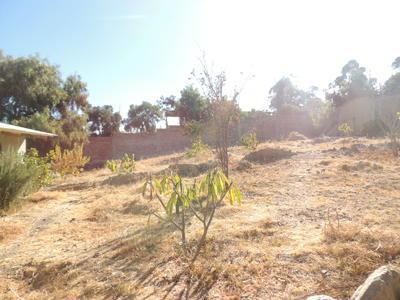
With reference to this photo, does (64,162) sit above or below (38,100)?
below

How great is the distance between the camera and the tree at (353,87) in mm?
25094

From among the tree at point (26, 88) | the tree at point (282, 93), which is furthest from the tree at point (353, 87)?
the tree at point (26, 88)

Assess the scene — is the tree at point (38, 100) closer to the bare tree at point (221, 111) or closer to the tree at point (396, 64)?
the bare tree at point (221, 111)

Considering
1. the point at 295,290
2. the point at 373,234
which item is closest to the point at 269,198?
the point at 373,234

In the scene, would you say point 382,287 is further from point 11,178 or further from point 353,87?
point 353,87

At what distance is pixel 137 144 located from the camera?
66.4 ft

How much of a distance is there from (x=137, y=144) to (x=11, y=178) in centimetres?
1400

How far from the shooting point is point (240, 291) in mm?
2902

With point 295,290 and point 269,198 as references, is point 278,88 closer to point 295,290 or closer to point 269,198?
point 269,198

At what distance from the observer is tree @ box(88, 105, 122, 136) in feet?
84.8

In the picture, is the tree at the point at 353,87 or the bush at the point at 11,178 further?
the tree at the point at 353,87

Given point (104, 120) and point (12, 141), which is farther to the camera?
point (104, 120)

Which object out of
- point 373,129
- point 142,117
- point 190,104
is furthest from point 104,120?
point 373,129

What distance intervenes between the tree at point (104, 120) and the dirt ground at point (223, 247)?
19347 millimetres
